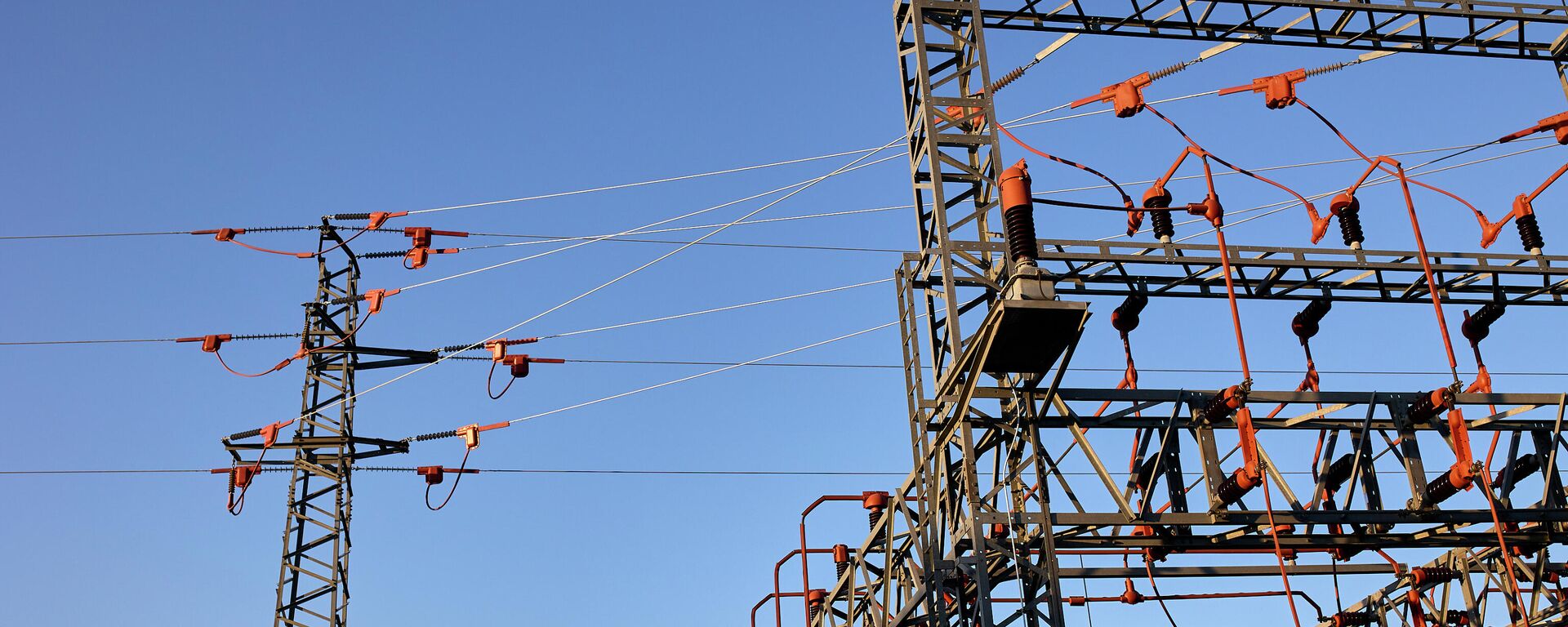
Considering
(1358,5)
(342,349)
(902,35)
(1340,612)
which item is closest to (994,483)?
(902,35)

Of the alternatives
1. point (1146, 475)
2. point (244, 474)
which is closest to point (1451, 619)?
point (1146, 475)

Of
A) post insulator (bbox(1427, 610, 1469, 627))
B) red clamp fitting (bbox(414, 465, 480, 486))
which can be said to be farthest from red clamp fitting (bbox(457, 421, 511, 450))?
post insulator (bbox(1427, 610, 1469, 627))

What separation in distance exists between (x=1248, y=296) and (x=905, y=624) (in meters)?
5.10

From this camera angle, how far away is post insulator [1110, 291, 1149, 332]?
16734mm

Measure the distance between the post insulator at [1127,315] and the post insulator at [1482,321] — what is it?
3.88 meters

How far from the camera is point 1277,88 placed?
17422 millimetres

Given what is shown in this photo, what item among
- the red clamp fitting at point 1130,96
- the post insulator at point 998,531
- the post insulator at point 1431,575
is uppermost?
the red clamp fitting at point 1130,96

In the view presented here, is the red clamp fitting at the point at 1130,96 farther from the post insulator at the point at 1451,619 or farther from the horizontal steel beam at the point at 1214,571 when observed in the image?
the post insulator at the point at 1451,619

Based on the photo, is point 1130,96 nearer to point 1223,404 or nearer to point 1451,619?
point 1223,404

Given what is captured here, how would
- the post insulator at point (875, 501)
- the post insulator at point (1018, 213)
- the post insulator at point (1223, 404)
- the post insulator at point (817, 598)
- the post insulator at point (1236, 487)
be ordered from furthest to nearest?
the post insulator at point (817, 598) < the post insulator at point (875, 501) < the post insulator at point (1223, 404) < the post insulator at point (1236, 487) < the post insulator at point (1018, 213)

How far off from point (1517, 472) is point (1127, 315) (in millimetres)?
4454

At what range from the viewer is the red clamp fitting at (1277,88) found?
17.4 m

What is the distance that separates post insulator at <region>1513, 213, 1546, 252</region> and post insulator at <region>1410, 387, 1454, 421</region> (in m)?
2.64

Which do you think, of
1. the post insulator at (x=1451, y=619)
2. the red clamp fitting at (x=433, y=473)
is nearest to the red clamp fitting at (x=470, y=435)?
the red clamp fitting at (x=433, y=473)
